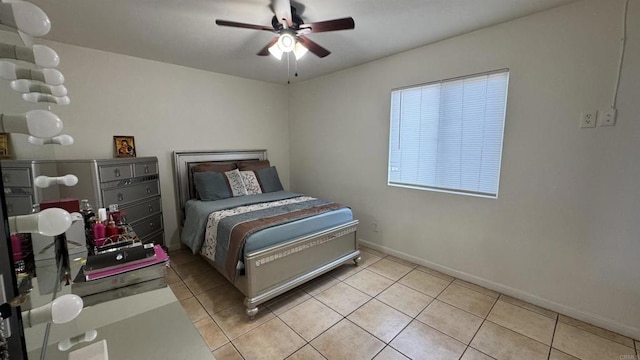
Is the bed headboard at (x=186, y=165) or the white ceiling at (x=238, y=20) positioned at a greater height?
the white ceiling at (x=238, y=20)

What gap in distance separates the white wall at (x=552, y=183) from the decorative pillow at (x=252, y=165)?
1984 mm

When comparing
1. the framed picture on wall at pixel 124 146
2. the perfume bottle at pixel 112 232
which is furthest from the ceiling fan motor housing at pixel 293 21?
the framed picture on wall at pixel 124 146

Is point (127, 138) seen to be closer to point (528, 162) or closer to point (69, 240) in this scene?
point (69, 240)

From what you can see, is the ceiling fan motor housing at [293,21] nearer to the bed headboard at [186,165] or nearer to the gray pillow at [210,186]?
the gray pillow at [210,186]

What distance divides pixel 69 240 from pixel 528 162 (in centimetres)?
308

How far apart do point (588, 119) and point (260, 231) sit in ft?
8.69

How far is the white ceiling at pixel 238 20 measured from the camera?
191 cm

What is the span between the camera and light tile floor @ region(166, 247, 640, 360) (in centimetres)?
173

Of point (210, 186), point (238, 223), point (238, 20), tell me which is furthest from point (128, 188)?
point (238, 20)

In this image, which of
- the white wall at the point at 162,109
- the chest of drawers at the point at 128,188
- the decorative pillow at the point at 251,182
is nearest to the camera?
the chest of drawers at the point at 128,188

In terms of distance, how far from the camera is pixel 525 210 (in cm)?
221

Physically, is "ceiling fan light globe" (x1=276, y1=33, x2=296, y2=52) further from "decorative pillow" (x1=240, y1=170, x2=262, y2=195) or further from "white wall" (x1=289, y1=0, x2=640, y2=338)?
"decorative pillow" (x1=240, y1=170, x2=262, y2=195)

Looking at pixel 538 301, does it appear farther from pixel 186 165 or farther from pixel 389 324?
pixel 186 165

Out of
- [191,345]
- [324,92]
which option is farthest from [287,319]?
[324,92]
